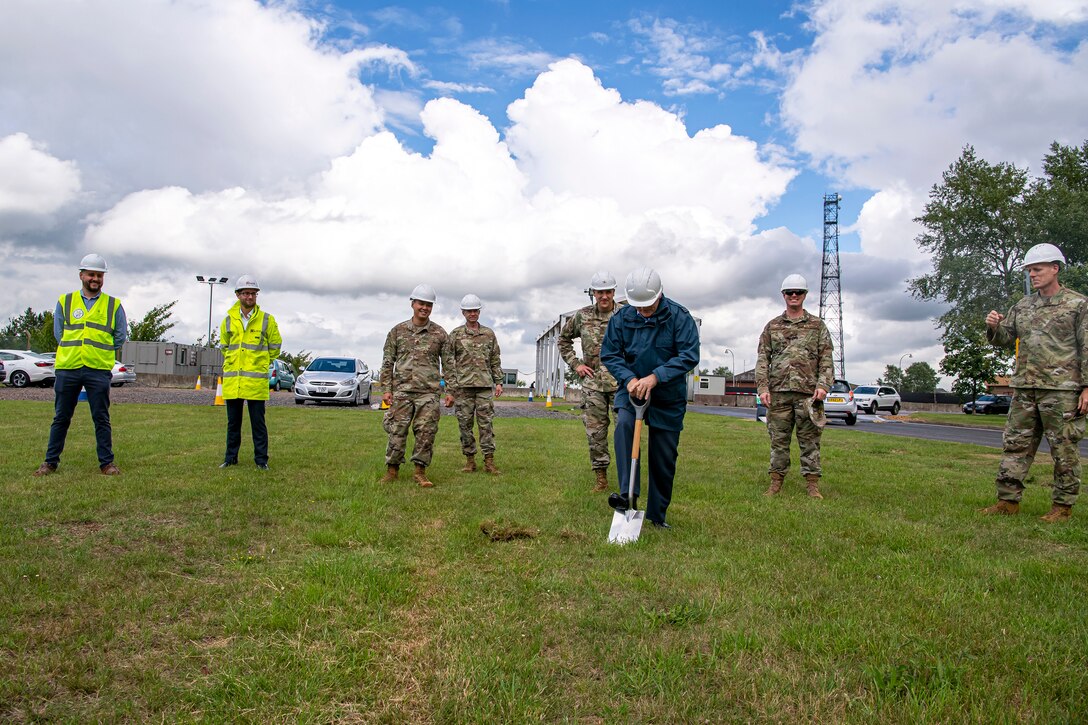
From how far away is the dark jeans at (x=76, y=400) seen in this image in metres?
7.11

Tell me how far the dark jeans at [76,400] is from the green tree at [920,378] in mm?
117166

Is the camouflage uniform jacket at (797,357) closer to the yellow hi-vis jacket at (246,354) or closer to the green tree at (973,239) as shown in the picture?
the yellow hi-vis jacket at (246,354)

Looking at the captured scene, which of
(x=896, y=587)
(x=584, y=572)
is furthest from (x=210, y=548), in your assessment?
(x=896, y=587)

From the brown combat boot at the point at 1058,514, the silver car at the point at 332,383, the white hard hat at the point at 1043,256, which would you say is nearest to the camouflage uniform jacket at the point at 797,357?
the white hard hat at the point at 1043,256

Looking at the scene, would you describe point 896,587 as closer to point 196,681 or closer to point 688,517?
point 688,517

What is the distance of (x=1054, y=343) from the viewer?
607cm

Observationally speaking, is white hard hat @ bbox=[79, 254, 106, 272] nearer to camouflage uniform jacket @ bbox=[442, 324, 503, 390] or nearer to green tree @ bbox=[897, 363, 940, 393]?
camouflage uniform jacket @ bbox=[442, 324, 503, 390]

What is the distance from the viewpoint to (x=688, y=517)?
568 cm

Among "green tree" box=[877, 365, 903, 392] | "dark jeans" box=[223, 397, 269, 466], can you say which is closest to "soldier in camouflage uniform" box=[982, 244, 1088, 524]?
"dark jeans" box=[223, 397, 269, 466]

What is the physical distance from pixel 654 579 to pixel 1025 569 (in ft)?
6.95

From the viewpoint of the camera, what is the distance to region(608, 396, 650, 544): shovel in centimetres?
A: 483

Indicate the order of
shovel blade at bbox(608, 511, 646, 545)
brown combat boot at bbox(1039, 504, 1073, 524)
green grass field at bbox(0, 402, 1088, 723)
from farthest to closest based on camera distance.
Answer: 1. brown combat boot at bbox(1039, 504, 1073, 524)
2. shovel blade at bbox(608, 511, 646, 545)
3. green grass field at bbox(0, 402, 1088, 723)

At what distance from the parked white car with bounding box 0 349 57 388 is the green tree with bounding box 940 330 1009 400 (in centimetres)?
4074

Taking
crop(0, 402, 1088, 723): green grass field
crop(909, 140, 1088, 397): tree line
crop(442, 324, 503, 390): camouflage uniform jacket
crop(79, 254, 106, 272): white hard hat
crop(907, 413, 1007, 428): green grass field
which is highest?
crop(909, 140, 1088, 397): tree line
